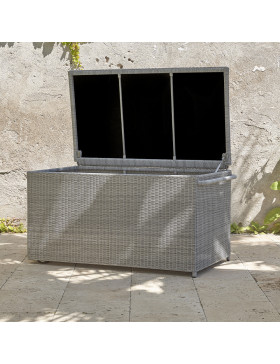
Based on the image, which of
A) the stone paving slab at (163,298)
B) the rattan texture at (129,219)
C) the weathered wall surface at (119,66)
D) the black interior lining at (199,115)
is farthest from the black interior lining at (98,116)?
the stone paving slab at (163,298)

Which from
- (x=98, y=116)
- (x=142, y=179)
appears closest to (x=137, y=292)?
(x=142, y=179)

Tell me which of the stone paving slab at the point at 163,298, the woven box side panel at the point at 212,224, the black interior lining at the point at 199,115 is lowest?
the stone paving slab at the point at 163,298

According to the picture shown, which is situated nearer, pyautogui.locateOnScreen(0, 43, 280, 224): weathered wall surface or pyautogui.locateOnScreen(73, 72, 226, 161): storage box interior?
pyautogui.locateOnScreen(73, 72, 226, 161): storage box interior

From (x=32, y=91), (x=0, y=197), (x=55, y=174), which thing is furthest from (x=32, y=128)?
(x=55, y=174)

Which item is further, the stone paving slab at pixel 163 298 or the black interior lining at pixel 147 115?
the black interior lining at pixel 147 115

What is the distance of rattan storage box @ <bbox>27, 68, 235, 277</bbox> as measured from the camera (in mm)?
4617

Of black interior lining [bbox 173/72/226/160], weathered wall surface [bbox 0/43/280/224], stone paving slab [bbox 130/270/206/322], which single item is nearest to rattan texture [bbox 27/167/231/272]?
stone paving slab [bbox 130/270/206/322]

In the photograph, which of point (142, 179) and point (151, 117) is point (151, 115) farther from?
point (142, 179)

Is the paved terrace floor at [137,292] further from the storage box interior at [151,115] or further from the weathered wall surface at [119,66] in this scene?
the weathered wall surface at [119,66]

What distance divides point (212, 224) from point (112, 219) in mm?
744

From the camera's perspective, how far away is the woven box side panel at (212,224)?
181 inches

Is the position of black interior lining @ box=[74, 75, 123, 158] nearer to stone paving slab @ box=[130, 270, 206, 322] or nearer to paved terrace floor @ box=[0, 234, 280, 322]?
paved terrace floor @ box=[0, 234, 280, 322]

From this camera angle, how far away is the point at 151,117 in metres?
5.38

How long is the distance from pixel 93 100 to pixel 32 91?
4.20ft
